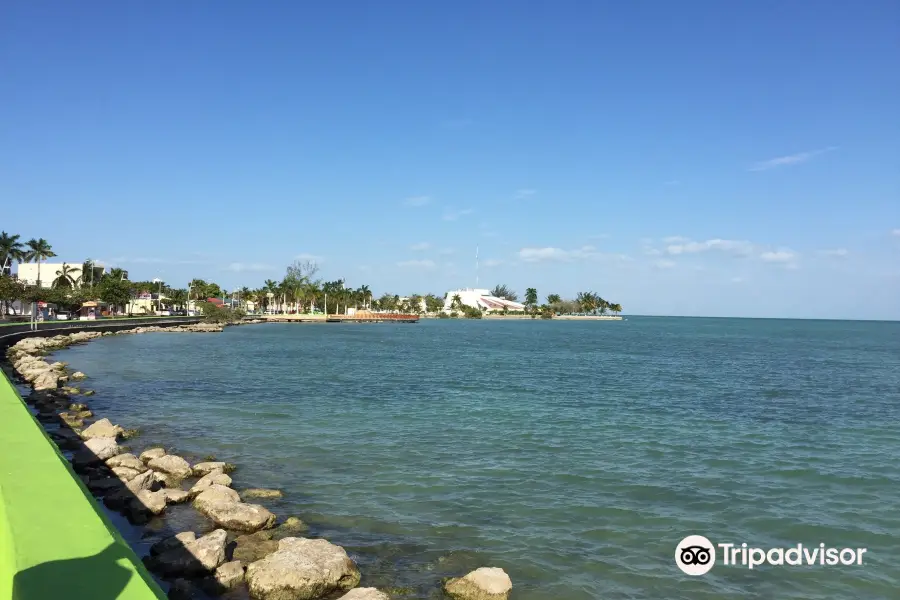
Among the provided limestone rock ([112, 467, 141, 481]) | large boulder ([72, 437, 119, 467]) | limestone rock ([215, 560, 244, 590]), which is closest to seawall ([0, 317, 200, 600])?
limestone rock ([215, 560, 244, 590])

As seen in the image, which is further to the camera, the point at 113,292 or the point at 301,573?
the point at 113,292

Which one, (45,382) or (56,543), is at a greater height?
(56,543)

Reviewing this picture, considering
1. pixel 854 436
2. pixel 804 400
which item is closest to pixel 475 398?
pixel 854 436

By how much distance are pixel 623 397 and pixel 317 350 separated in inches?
1582

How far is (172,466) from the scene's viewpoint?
14.9 meters

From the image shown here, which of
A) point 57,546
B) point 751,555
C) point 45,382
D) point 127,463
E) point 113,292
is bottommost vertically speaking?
point 751,555

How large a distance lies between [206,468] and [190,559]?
6273mm

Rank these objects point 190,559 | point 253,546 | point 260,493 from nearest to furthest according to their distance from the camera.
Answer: point 190,559, point 253,546, point 260,493

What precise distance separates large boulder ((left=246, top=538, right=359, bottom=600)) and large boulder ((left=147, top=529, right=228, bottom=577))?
25.4 inches

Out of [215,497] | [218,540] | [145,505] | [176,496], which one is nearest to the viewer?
[218,540]

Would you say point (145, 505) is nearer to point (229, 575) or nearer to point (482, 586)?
point (229, 575)

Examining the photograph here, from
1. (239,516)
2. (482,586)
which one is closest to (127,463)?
(239,516)

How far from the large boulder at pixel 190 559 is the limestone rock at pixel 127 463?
18.2ft

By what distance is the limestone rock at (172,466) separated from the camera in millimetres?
14766
